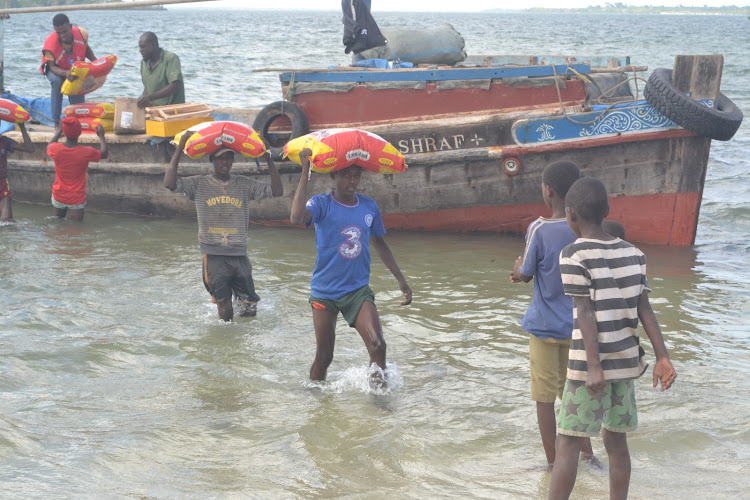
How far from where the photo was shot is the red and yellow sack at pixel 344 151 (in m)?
4.92

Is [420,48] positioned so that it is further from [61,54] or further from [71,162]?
[61,54]

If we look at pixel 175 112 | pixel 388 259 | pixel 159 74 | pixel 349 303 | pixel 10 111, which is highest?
pixel 159 74

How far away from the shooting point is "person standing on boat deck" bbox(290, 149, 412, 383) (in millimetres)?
4949

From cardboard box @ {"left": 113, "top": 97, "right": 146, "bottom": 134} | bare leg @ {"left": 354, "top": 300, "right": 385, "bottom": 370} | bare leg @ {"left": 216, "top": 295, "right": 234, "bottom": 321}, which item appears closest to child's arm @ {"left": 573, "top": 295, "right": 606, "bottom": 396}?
bare leg @ {"left": 354, "top": 300, "right": 385, "bottom": 370}

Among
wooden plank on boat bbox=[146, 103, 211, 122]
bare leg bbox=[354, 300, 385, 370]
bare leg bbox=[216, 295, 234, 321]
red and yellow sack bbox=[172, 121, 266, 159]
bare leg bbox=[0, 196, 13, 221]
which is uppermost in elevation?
red and yellow sack bbox=[172, 121, 266, 159]

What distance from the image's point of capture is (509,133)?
897 cm

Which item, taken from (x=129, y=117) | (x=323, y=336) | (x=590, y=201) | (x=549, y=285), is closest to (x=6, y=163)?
(x=129, y=117)

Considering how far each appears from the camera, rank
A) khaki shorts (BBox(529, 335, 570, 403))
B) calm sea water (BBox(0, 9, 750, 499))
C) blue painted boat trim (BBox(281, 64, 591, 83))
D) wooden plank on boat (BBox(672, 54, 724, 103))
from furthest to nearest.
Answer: blue painted boat trim (BBox(281, 64, 591, 83)) → wooden plank on boat (BBox(672, 54, 724, 103)) → calm sea water (BBox(0, 9, 750, 499)) → khaki shorts (BBox(529, 335, 570, 403))

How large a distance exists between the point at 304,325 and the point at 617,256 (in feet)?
12.4

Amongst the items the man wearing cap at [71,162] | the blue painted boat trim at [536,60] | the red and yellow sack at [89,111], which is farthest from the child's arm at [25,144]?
the blue painted boat trim at [536,60]

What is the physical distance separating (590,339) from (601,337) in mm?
59

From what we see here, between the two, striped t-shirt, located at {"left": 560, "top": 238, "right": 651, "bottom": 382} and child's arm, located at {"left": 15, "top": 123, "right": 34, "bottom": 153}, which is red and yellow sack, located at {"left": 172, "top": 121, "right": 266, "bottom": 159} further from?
child's arm, located at {"left": 15, "top": 123, "right": 34, "bottom": 153}

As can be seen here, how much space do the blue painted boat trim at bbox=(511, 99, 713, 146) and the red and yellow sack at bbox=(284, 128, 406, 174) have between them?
3889 mm

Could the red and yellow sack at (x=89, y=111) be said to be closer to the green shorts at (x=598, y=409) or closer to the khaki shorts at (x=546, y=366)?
the khaki shorts at (x=546, y=366)
